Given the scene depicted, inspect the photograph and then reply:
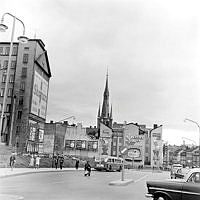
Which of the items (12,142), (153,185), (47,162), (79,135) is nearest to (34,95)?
(12,142)

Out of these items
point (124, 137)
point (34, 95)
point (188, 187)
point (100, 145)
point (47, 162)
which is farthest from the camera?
point (124, 137)

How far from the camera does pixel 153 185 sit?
35.6ft

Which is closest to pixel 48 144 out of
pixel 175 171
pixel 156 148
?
pixel 156 148

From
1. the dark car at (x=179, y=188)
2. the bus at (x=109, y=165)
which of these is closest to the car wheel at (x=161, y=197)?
the dark car at (x=179, y=188)

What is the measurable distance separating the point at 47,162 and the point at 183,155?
452 ft

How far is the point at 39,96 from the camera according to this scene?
73.2 metres

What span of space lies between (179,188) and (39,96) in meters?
64.9

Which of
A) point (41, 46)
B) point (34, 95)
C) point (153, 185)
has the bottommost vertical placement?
point (153, 185)

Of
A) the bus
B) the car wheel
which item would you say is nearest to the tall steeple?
the bus

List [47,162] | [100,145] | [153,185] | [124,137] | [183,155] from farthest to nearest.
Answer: [183,155] → [124,137] → [100,145] → [47,162] → [153,185]

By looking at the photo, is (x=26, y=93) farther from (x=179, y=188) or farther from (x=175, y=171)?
(x=179, y=188)

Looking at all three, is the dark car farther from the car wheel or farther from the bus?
the bus

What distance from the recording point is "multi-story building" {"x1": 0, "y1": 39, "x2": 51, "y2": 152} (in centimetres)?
6756

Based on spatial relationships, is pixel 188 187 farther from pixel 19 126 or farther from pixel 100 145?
pixel 100 145
